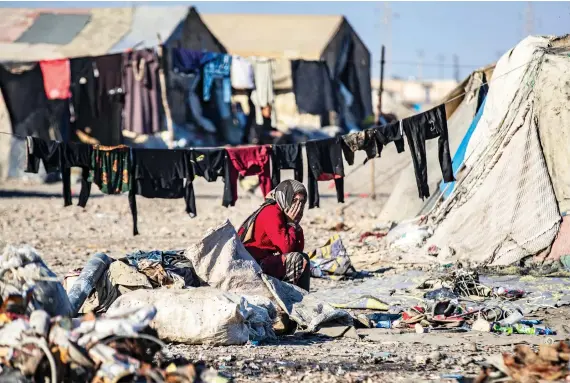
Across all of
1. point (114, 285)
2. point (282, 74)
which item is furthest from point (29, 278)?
point (282, 74)

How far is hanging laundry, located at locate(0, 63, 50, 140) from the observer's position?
55.9ft

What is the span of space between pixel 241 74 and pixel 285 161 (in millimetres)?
9878

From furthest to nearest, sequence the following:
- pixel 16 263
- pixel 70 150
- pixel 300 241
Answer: pixel 70 150 < pixel 300 241 < pixel 16 263

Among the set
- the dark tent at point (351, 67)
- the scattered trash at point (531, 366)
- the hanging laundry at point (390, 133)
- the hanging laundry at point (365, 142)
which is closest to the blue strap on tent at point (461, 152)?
the hanging laundry at point (390, 133)

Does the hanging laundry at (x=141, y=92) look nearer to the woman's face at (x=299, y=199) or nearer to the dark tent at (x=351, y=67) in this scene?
the dark tent at (x=351, y=67)

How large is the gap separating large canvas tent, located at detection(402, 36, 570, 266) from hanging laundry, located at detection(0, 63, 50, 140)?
9547 mm

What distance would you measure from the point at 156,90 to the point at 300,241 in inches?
452

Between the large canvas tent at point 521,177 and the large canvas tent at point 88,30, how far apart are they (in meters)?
11.2

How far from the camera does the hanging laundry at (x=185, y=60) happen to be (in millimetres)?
19297

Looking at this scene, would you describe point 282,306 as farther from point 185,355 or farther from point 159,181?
point 159,181

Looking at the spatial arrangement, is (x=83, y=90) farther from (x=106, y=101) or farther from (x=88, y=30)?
(x=88, y=30)

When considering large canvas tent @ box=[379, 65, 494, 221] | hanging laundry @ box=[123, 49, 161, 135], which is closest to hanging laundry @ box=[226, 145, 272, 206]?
large canvas tent @ box=[379, 65, 494, 221]

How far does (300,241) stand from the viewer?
24.8 feet

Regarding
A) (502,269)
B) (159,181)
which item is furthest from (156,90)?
(502,269)
